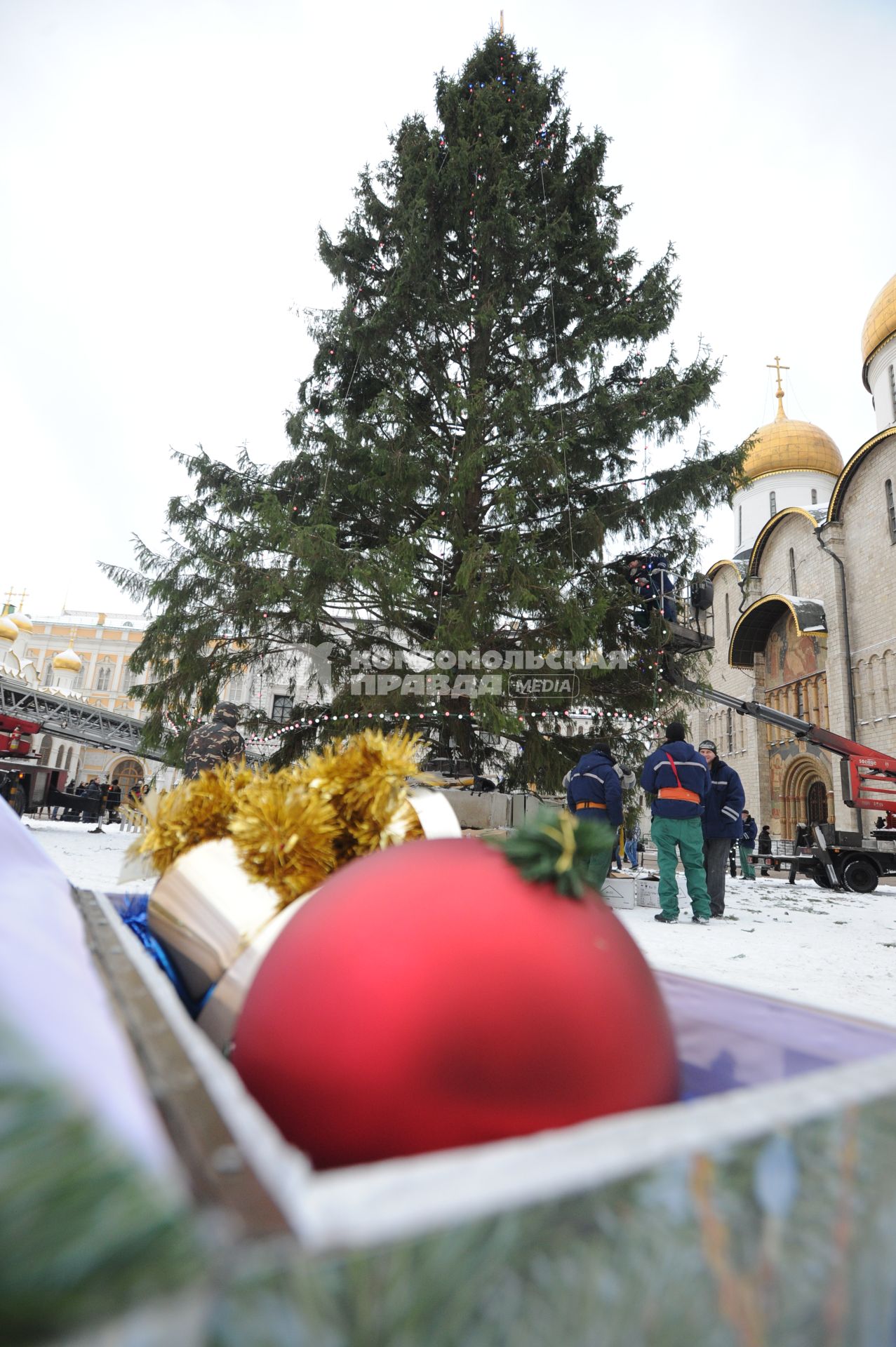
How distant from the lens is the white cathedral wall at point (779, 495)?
92.5ft

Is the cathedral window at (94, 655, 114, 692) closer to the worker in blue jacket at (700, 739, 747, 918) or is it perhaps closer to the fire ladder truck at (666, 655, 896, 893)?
the fire ladder truck at (666, 655, 896, 893)

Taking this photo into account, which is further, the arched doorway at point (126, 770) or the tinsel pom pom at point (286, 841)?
the arched doorway at point (126, 770)

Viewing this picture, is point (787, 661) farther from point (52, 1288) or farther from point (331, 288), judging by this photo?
point (52, 1288)

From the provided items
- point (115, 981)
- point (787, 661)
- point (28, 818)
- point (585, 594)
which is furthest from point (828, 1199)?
point (787, 661)

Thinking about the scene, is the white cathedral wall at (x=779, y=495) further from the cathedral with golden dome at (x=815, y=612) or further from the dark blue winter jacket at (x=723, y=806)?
the dark blue winter jacket at (x=723, y=806)

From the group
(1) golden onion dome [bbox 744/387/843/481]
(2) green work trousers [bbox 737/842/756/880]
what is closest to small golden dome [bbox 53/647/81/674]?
(1) golden onion dome [bbox 744/387/843/481]

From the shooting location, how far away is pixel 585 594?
29.1 feet

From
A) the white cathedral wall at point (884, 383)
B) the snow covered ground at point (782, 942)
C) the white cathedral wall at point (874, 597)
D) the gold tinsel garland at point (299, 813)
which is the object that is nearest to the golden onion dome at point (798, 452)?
the white cathedral wall at point (884, 383)

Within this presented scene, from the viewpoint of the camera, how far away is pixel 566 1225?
364mm

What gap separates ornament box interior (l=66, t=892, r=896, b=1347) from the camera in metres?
0.31

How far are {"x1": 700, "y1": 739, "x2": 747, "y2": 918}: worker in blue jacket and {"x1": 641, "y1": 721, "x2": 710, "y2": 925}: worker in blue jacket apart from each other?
3.08ft

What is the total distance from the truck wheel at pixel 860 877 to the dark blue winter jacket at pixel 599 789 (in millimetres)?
6674

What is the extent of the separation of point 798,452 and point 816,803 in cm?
1436

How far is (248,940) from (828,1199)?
0.69m
